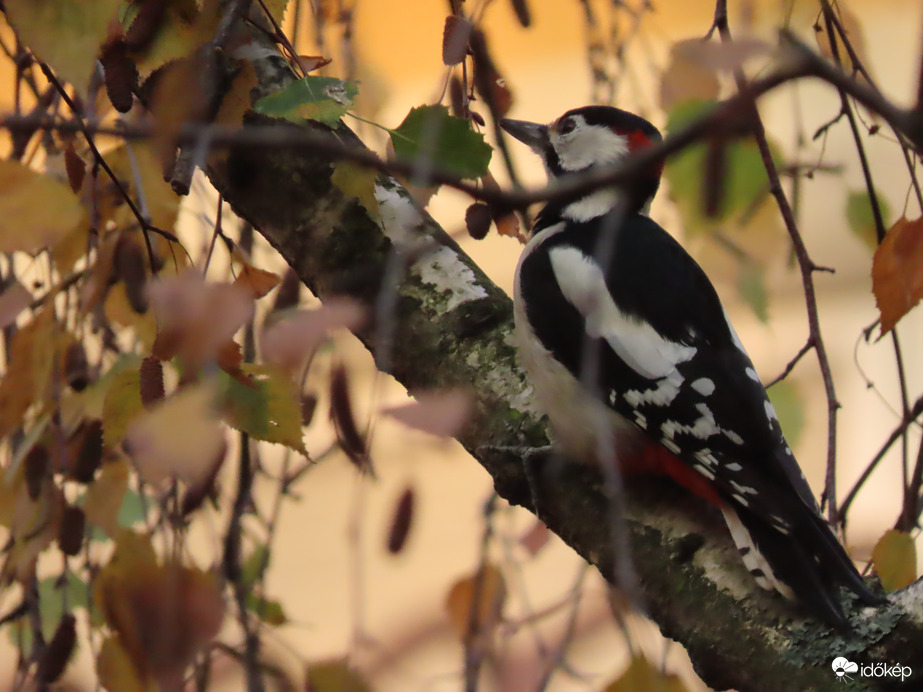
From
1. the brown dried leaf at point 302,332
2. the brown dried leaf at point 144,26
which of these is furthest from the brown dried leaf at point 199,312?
the brown dried leaf at point 144,26

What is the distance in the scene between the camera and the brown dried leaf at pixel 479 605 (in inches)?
32.8

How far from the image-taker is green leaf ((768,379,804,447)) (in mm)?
1306

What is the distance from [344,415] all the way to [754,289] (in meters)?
0.76

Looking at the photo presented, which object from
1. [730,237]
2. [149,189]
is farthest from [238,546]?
[730,237]

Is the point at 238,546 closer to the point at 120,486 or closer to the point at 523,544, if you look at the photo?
the point at 120,486

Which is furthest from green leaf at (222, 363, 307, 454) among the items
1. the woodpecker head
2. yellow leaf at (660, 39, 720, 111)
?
the woodpecker head

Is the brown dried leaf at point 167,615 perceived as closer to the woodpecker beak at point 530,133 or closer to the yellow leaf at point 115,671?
the yellow leaf at point 115,671

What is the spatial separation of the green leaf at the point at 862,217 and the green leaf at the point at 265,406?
0.75m

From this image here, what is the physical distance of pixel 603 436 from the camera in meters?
0.51

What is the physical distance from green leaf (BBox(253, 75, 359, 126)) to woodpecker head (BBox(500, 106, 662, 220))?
27.3 inches

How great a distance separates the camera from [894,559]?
0.93 meters

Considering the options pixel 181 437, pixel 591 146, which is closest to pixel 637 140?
pixel 591 146

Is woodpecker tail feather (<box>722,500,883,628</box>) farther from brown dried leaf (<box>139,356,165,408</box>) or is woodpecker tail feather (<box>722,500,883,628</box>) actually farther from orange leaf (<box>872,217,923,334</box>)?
brown dried leaf (<box>139,356,165,408</box>)

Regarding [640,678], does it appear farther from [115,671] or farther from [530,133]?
[530,133]
